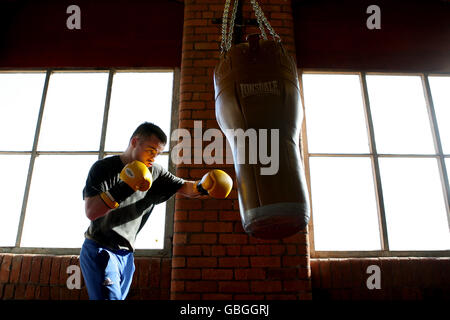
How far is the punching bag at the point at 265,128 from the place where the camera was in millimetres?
1049

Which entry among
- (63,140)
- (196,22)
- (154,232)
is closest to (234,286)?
(154,232)

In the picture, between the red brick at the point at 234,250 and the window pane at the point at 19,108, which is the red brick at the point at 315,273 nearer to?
the red brick at the point at 234,250

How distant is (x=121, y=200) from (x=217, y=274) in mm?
935

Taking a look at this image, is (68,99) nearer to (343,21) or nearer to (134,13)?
(134,13)

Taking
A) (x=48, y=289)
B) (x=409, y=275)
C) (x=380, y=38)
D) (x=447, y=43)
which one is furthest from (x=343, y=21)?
(x=48, y=289)

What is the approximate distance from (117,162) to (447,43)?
3.03 m

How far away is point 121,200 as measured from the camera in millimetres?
1430

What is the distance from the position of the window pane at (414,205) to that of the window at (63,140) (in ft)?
5.53

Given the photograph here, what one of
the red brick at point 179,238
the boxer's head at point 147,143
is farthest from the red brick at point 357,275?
the boxer's head at point 147,143

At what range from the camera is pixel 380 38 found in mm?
2904

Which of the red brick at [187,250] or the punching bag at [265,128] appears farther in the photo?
the red brick at [187,250]

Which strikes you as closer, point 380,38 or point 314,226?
point 314,226

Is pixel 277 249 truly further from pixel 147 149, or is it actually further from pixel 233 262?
pixel 147 149

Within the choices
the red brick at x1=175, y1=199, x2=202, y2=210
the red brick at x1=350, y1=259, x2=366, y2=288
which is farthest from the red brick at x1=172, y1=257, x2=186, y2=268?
the red brick at x1=350, y1=259, x2=366, y2=288
